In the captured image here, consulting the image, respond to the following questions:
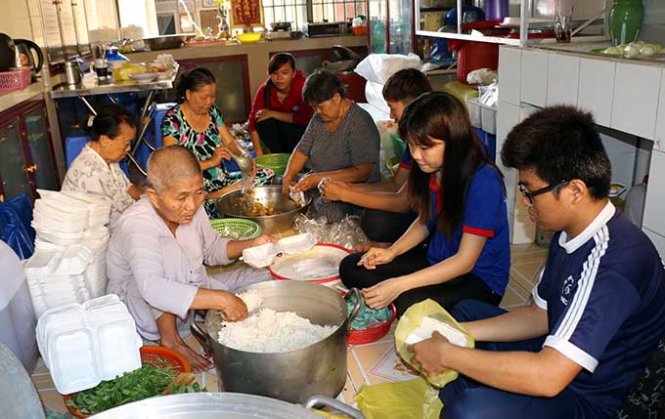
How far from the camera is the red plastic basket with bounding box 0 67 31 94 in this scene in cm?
333

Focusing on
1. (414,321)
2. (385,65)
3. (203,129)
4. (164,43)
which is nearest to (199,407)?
(414,321)

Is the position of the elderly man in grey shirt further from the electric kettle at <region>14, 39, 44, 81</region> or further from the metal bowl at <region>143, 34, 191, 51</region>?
the metal bowl at <region>143, 34, 191, 51</region>

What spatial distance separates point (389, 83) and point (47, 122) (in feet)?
8.70

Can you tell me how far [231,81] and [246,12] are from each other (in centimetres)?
145

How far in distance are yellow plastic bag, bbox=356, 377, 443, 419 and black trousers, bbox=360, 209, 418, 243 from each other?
1.09m

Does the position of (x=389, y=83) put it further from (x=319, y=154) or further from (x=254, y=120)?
(x=254, y=120)

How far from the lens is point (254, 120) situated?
506 centimetres

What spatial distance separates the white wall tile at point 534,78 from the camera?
296 cm

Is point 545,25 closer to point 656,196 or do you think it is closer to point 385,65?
point 656,196

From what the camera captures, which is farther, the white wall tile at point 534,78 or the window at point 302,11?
the window at point 302,11

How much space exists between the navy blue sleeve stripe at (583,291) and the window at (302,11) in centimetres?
755

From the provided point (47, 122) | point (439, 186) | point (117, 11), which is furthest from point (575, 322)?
point (117, 11)

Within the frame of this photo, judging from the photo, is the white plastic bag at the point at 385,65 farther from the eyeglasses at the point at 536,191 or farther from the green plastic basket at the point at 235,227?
the eyeglasses at the point at 536,191

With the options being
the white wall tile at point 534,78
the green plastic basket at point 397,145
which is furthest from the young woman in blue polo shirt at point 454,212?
the green plastic basket at point 397,145
